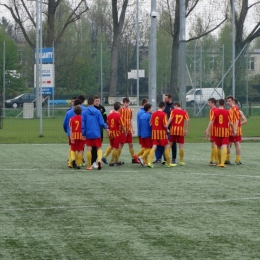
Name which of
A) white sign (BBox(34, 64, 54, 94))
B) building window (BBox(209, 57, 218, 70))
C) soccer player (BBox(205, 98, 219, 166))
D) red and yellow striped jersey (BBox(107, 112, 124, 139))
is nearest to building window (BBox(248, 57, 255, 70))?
building window (BBox(209, 57, 218, 70))

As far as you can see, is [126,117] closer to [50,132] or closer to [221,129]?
[221,129]

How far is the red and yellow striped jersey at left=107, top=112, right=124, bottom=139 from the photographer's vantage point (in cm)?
1889

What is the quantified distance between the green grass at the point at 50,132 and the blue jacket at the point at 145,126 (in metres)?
11.0

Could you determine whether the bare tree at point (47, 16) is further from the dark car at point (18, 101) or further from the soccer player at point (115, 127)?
the soccer player at point (115, 127)

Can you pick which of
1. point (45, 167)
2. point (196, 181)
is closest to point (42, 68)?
point (45, 167)

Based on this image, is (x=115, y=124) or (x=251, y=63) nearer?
(x=115, y=124)

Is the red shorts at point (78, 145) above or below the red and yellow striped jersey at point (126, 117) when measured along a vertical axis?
below

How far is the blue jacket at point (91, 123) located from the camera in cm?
1805

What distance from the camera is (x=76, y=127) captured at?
60.7ft

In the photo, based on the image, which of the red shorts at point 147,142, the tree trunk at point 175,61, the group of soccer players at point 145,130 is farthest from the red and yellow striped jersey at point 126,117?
the tree trunk at point 175,61

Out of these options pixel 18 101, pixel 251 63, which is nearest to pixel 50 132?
pixel 251 63

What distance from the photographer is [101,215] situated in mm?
11219

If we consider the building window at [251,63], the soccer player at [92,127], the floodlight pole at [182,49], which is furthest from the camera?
the building window at [251,63]

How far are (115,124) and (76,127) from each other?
3.44 ft
